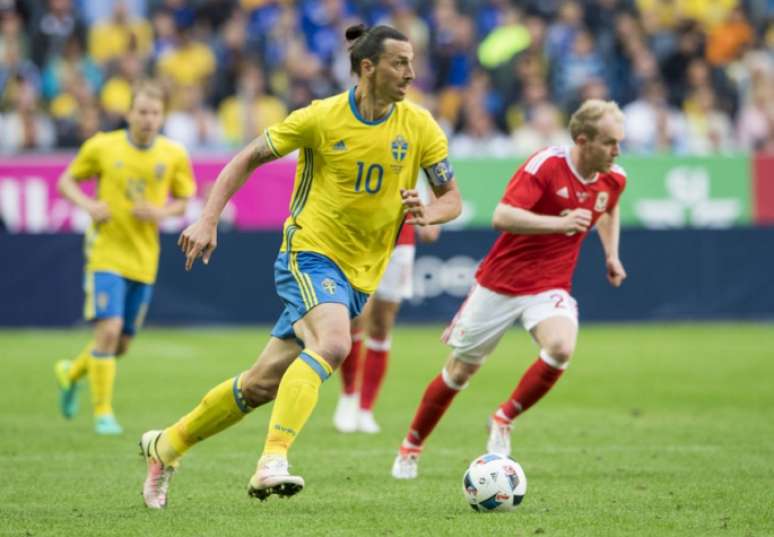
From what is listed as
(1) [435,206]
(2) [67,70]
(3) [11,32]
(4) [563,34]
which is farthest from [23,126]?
(1) [435,206]

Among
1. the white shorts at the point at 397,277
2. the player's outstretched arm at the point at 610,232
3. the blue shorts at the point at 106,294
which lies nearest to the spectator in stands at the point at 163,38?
the blue shorts at the point at 106,294

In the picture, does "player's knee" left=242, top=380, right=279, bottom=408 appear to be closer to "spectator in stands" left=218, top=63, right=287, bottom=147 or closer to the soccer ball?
the soccer ball

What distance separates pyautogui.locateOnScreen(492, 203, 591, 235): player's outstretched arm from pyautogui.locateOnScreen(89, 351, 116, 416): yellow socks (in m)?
3.72

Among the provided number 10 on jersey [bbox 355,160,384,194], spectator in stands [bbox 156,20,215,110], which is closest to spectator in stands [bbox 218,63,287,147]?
spectator in stands [bbox 156,20,215,110]

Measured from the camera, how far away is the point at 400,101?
24.2 ft

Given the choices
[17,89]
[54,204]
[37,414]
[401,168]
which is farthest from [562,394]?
[17,89]

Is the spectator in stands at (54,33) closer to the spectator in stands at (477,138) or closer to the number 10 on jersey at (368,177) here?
the spectator in stands at (477,138)

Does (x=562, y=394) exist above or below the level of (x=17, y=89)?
below

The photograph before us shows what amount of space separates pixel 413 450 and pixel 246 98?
11765mm

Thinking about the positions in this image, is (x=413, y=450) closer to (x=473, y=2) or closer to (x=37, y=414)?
(x=37, y=414)

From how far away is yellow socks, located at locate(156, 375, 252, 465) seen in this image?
7.07 m

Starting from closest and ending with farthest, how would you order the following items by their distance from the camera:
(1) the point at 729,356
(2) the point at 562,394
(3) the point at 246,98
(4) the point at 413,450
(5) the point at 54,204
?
(4) the point at 413,450
(2) the point at 562,394
(1) the point at 729,356
(5) the point at 54,204
(3) the point at 246,98

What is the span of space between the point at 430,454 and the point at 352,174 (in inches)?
108

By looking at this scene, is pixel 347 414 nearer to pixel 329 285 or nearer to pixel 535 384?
pixel 535 384
